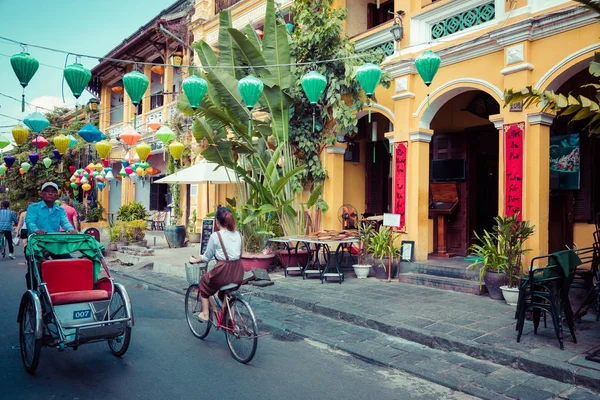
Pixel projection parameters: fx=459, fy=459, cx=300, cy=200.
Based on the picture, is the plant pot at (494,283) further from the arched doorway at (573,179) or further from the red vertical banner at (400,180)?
the red vertical banner at (400,180)

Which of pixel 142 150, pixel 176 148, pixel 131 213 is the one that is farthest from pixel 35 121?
pixel 131 213

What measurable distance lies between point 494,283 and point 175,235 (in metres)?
10.6

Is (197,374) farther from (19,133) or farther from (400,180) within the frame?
(19,133)

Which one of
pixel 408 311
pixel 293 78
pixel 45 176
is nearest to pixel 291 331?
pixel 408 311

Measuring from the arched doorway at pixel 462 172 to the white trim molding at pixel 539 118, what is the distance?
2.91 metres

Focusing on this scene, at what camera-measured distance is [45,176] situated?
81.8ft

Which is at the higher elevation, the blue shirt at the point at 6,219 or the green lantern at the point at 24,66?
the green lantern at the point at 24,66

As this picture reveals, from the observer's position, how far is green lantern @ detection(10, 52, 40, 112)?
21.4 ft

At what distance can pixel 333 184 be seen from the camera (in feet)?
37.7

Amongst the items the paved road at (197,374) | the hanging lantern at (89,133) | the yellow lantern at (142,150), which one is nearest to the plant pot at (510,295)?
the paved road at (197,374)

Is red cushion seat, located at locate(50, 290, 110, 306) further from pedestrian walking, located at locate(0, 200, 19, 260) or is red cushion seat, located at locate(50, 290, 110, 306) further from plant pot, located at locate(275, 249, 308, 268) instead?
pedestrian walking, located at locate(0, 200, 19, 260)

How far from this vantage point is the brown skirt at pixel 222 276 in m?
5.16

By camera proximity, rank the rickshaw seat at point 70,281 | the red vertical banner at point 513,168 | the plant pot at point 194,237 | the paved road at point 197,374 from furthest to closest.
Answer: the plant pot at point 194,237, the red vertical banner at point 513,168, the rickshaw seat at point 70,281, the paved road at point 197,374

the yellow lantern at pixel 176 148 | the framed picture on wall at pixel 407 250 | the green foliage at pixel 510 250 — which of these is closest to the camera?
the green foliage at pixel 510 250
